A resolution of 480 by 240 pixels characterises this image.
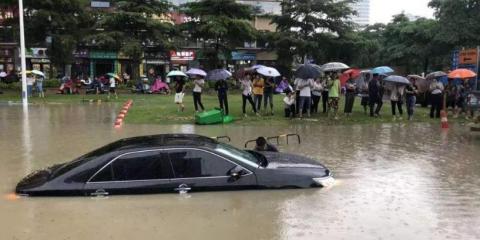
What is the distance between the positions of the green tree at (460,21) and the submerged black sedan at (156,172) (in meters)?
29.8

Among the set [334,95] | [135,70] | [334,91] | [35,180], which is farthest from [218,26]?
[35,180]

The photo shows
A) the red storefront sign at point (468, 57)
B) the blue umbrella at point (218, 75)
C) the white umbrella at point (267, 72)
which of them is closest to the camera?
Result: the blue umbrella at point (218, 75)

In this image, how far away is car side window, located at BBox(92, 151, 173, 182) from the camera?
830 cm

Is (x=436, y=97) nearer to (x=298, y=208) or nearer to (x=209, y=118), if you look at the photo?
(x=209, y=118)

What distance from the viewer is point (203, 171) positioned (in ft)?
27.9

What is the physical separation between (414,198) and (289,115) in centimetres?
1158

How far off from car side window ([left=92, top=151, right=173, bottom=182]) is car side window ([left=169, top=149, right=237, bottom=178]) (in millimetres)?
144

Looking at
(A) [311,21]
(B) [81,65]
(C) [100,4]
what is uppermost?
(C) [100,4]

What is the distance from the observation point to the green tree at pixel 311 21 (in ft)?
146

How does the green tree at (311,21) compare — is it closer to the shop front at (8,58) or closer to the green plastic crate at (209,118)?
the green plastic crate at (209,118)

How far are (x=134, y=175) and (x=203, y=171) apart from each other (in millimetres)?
1042

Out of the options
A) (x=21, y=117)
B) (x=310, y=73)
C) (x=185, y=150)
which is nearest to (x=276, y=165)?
(x=185, y=150)

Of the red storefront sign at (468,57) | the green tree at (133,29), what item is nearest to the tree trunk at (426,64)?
the red storefront sign at (468,57)

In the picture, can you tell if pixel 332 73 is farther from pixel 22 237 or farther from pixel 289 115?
pixel 22 237
